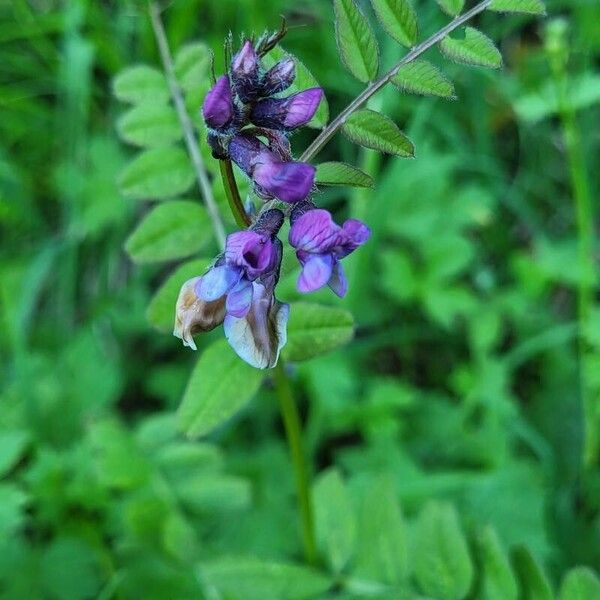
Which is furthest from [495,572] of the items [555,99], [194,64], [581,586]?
[555,99]

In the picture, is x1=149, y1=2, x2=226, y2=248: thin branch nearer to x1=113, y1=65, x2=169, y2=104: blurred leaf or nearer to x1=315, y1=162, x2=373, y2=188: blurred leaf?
x1=113, y1=65, x2=169, y2=104: blurred leaf

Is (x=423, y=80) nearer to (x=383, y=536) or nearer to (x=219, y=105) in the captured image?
(x=219, y=105)

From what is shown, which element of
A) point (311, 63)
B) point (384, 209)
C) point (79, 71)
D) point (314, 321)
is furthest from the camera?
point (311, 63)

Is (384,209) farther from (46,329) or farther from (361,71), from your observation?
(361,71)

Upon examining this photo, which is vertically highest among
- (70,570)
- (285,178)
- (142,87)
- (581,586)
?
(142,87)

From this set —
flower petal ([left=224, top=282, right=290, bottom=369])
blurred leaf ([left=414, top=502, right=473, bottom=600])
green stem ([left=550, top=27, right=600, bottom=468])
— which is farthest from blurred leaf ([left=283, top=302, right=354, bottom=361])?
green stem ([left=550, top=27, right=600, bottom=468])

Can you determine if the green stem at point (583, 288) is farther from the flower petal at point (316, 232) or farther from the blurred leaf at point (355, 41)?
the flower petal at point (316, 232)

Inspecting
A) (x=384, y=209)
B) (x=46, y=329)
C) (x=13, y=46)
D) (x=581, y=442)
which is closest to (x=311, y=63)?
(x=384, y=209)
